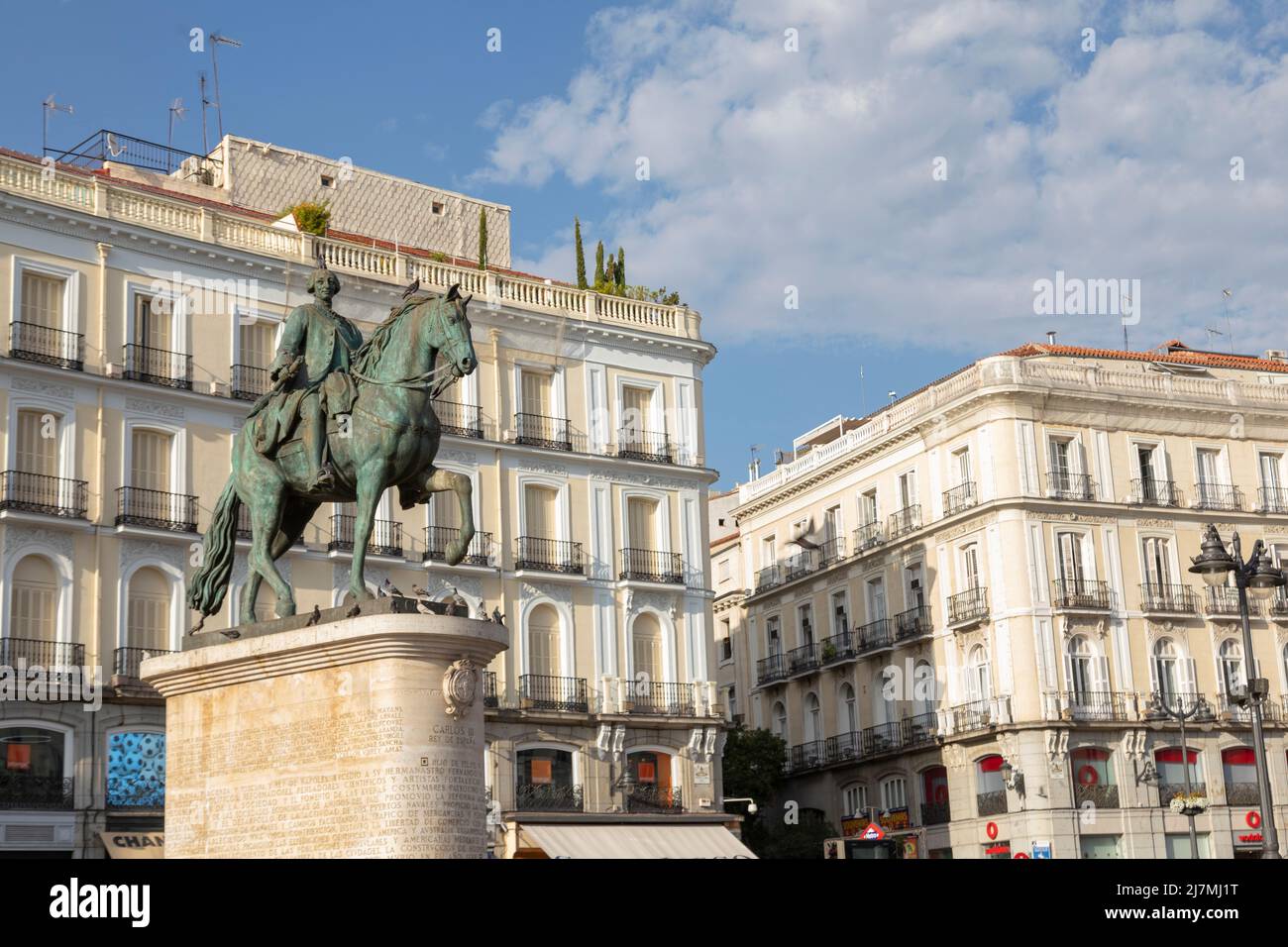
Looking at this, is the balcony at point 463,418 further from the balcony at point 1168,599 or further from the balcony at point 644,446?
the balcony at point 1168,599

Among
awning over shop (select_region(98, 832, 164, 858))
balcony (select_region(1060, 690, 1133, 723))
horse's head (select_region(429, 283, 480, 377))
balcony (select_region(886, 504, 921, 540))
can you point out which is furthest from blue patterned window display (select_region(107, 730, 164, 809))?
balcony (select_region(886, 504, 921, 540))

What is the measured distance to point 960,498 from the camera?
Result: 56.2m

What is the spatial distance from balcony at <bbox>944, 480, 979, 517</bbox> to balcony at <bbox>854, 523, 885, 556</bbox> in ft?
11.3

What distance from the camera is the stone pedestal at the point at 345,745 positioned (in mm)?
14422

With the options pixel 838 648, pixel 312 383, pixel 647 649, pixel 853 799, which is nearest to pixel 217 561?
pixel 312 383

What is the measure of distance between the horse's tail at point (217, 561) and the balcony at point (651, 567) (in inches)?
1177

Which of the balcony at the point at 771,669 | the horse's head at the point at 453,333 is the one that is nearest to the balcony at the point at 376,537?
the balcony at the point at 771,669

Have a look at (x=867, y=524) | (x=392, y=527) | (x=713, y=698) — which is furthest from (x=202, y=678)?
(x=867, y=524)

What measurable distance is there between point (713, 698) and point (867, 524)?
15325mm

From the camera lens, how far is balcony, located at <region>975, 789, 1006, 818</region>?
5234 cm

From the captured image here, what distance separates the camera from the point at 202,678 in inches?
622

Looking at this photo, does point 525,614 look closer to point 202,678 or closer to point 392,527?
point 392,527

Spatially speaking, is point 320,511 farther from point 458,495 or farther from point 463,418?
point 458,495

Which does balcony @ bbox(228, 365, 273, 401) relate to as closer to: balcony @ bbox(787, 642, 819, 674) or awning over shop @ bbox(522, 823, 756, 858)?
awning over shop @ bbox(522, 823, 756, 858)
